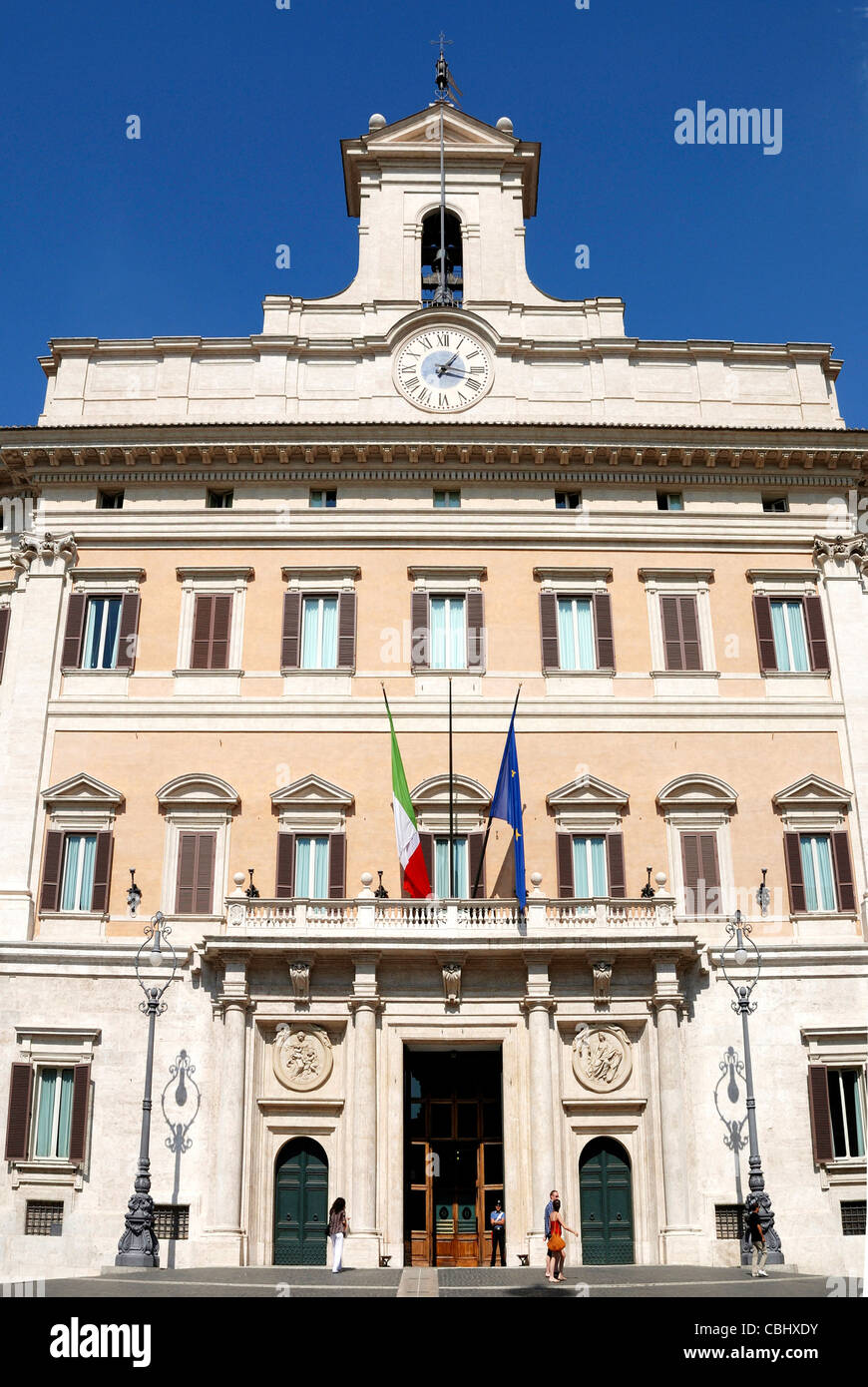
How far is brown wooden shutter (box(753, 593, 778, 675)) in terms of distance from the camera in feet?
96.0

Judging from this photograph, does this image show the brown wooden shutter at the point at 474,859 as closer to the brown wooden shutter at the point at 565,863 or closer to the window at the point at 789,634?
the brown wooden shutter at the point at 565,863

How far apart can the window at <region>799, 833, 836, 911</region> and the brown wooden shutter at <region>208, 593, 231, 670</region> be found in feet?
42.3

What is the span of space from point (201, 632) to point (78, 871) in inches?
227

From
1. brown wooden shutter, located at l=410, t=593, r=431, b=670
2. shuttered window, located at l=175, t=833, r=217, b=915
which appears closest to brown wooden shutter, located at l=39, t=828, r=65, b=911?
shuttered window, located at l=175, t=833, r=217, b=915

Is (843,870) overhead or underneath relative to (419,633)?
underneath

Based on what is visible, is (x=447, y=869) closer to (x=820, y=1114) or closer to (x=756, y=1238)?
(x=820, y=1114)

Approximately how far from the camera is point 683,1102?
992 inches

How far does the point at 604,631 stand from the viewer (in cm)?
2934

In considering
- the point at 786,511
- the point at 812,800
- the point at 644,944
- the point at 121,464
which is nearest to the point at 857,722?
the point at 812,800

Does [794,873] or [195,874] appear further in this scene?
[794,873]

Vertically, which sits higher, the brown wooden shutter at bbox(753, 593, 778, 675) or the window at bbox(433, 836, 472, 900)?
the brown wooden shutter at bbox(753, 593, 778, 675)

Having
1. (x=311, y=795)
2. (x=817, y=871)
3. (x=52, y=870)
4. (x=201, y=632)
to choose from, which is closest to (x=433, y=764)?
(x=311, y=795)

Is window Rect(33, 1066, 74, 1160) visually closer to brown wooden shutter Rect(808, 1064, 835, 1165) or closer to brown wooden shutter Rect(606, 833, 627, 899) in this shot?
brown wooden shutter Rect(606, 833, 627, 899)

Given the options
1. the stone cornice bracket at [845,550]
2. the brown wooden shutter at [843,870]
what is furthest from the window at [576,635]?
the brown wooden shutter at [843,870]
